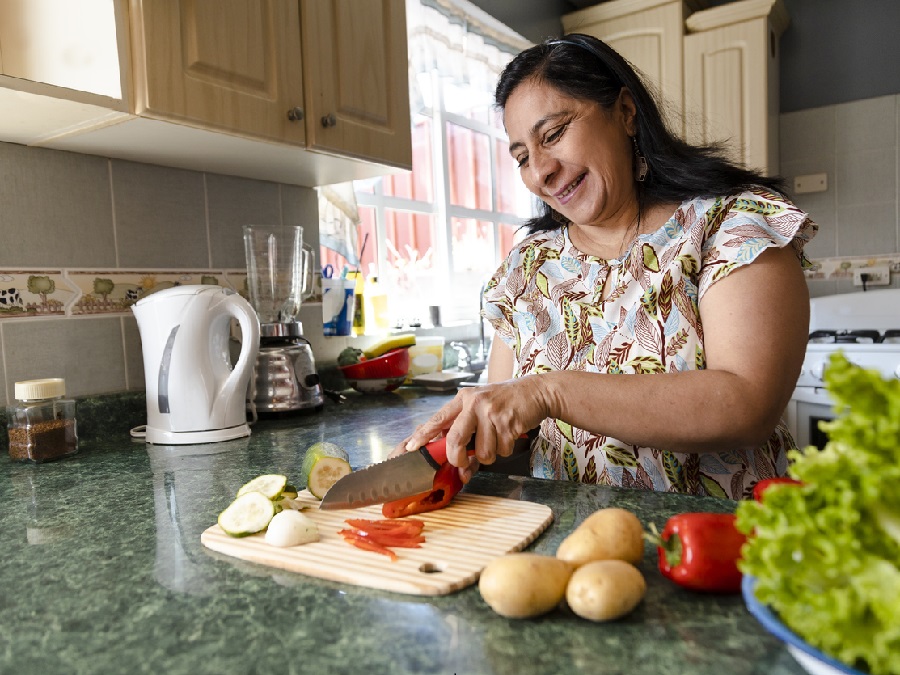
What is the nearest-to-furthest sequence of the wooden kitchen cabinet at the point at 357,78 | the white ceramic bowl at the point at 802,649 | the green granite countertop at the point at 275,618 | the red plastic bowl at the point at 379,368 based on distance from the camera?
1. the white ceramic bowl at the point at 802,649
2. the green granite countertop at the point at 275,618
3. the wooden kitchen cabinet at the point at 357,78
4. the red plastic bowl at the point at 379,368

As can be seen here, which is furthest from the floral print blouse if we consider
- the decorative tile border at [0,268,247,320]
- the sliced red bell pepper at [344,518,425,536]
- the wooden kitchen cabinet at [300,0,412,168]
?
the decorative tile border at [0,268,247,320]

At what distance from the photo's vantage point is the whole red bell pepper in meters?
0.55

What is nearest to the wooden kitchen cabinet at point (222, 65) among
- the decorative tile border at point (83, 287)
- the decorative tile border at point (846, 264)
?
the decorative tile border at point (83, 287)

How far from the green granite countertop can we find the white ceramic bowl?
56mm

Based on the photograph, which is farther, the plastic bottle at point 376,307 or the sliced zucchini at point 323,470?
the plastic bottle at point 376,307

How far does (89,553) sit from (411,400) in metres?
1.18

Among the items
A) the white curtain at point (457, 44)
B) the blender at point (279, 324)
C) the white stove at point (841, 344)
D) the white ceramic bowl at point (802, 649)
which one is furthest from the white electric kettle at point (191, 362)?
the white stove at point (841, 344)

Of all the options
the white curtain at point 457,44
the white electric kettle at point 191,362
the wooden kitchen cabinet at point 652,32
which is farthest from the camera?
the wooden kitchen cabinet at point 652,32

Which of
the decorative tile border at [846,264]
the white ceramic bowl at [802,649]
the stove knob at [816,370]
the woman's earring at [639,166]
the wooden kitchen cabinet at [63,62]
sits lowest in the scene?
the stove knob at [816,370]

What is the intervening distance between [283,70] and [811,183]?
8.91 ft

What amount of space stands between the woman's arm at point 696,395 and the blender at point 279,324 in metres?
0.77

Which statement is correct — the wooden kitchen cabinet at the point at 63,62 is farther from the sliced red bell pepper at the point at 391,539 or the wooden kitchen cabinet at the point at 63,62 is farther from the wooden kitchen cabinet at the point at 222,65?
the sliced red bell pepper at the point at 391,539

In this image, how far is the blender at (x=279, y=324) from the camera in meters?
1.60

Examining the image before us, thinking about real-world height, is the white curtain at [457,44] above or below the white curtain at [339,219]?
above
